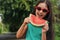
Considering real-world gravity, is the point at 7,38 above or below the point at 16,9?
below

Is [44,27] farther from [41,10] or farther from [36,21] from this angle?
[41,10]

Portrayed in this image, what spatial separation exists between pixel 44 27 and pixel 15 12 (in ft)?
13.9

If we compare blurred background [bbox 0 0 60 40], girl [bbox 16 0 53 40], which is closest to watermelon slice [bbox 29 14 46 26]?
girl [bbox 16 0 53 40]

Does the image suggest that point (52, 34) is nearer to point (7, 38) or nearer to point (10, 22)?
point (7, 38)

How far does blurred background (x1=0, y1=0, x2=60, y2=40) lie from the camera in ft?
21.3

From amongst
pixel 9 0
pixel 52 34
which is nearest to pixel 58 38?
pixel 9 0

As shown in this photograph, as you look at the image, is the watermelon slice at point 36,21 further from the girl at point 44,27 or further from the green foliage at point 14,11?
the green foliage at point 14,11

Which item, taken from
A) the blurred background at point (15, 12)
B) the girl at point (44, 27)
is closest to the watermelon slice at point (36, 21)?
the girl at point (44, 27)

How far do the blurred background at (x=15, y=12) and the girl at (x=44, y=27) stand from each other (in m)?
3.59

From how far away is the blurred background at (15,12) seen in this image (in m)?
6.48

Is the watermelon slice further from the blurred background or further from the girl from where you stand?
the blurred background

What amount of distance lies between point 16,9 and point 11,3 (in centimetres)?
25

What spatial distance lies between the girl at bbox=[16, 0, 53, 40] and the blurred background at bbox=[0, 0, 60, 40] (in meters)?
3.59

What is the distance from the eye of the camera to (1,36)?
648cm
